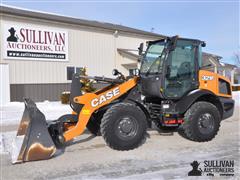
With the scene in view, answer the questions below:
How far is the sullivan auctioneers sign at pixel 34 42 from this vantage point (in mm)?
15414

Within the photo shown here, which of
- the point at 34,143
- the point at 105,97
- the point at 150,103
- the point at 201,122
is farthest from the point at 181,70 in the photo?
the point at 34,143

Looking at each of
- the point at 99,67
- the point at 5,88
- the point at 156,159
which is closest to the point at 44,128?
the point at 156,159

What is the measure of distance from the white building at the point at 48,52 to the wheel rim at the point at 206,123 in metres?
12.7

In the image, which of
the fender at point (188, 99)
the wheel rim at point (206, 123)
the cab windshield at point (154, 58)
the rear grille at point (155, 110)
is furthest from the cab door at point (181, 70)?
the wheel rim at point (206, 123)

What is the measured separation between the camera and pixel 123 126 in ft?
17.8

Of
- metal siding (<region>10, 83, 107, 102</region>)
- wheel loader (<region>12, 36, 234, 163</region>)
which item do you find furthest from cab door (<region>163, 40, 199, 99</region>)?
metal siding (<region>10, 83, 107, 102</region>)

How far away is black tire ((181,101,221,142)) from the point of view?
6031 millimetres

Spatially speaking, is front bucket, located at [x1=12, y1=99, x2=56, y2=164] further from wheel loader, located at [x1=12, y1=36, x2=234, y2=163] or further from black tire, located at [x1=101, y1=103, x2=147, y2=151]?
black tire, located at [x1=101, y1=103, x2=147, y2=151]

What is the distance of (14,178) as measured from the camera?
416 cm

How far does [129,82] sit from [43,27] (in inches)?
484

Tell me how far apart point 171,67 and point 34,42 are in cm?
1234

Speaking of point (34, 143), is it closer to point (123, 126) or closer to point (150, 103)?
point (123, 126)

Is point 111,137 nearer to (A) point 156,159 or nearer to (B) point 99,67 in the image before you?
(A) point 156,159

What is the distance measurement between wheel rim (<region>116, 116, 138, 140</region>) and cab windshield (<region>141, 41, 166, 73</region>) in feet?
4.61
